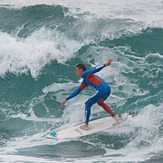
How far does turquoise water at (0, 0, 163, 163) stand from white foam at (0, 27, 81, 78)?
0.12 ft

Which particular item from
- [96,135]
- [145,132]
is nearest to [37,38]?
[96,135]

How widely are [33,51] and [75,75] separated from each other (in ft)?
6.16

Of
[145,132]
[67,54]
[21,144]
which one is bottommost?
[21,144]

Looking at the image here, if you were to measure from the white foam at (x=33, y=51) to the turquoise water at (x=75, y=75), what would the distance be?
35mm

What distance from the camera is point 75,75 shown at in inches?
410

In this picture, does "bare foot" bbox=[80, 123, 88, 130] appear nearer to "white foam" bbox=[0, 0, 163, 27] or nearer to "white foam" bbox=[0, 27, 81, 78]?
"white foam" bbox=[0, 27, 81, 78]

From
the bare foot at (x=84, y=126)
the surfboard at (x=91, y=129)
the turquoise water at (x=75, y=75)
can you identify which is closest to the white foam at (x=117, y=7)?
the turquoise water at (x=75, y=75)

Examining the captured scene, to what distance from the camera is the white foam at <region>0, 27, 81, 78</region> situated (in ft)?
34.4

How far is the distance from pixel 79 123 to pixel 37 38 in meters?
4.98

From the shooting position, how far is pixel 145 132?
7.28 m

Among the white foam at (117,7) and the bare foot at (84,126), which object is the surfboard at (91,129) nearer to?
the bare foot at (84,126)

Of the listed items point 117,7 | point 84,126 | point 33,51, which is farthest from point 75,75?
point 117,7

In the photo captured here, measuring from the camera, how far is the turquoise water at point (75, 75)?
7012mm

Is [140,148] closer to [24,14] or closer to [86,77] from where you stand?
[86,77]
